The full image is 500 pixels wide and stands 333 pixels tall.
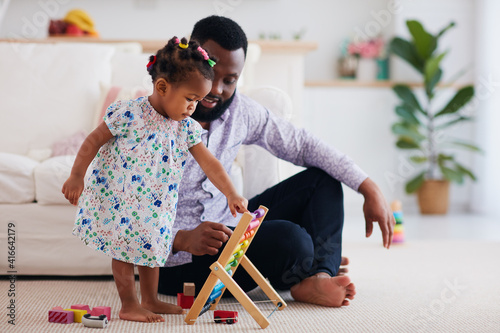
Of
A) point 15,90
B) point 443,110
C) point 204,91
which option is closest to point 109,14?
point 15,90

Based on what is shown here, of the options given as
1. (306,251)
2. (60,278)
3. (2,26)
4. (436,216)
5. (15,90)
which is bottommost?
(436,216)

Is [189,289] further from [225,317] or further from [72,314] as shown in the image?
[72,314]

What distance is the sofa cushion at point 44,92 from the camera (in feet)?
7.75

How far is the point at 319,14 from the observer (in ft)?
15.1

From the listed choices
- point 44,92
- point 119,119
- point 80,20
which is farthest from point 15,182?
point 80,20

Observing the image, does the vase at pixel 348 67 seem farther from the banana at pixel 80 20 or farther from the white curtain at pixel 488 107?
the banana at pixel 80 20

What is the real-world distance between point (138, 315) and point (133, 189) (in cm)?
29

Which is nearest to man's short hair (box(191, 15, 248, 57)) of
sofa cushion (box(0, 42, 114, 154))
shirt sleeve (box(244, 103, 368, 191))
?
shirt sleeve (box(244, 103, 368, 191))

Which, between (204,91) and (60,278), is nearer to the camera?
(204,91)

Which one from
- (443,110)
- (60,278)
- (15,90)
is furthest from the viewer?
(443,110)

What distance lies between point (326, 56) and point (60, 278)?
3183 millimetres

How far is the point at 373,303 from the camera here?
1601 millimetres

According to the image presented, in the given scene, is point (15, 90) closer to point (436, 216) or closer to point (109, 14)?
point (109, 14)

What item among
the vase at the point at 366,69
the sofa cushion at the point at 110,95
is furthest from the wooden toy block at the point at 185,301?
the vase at the point at 366,69
